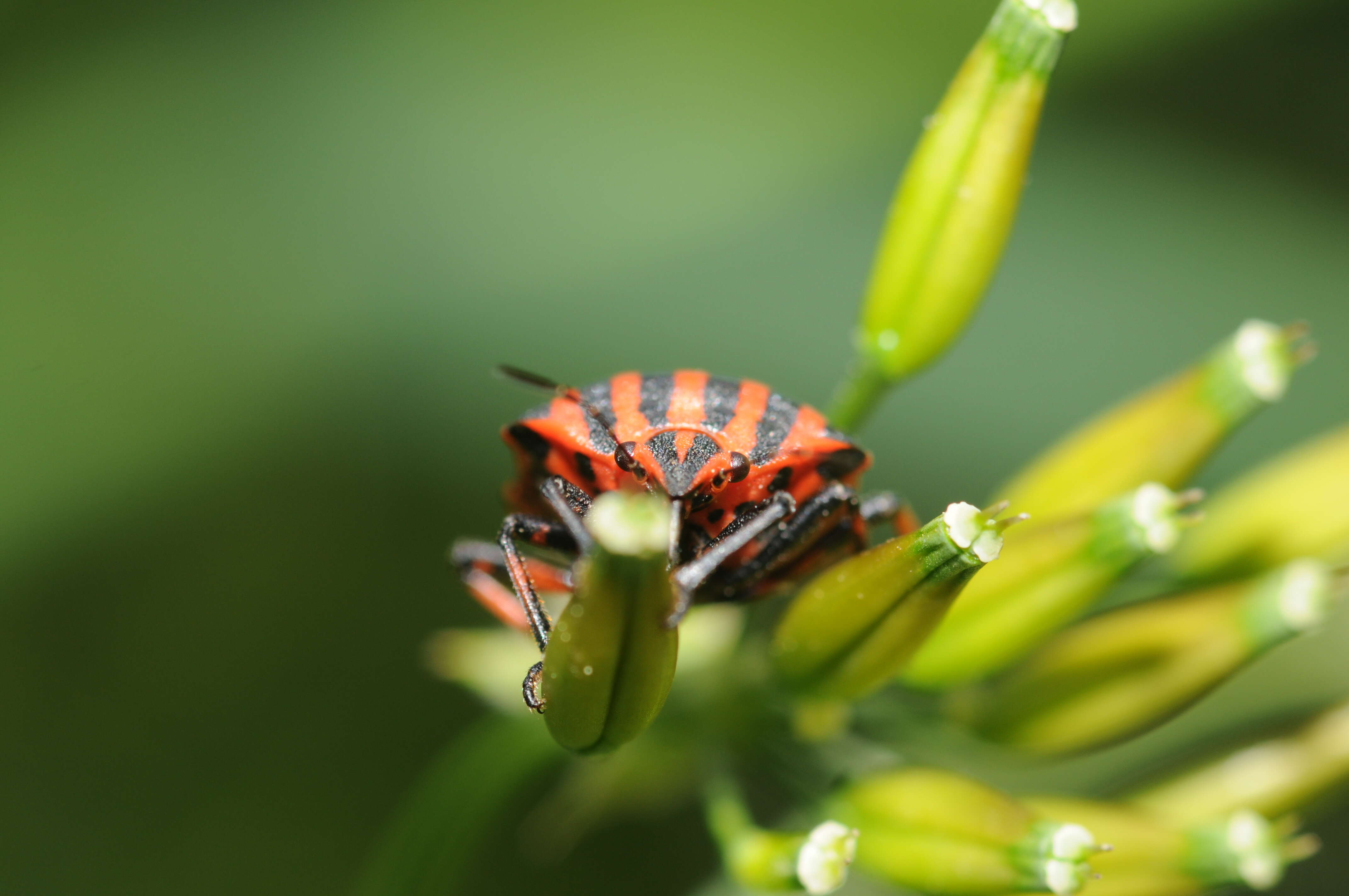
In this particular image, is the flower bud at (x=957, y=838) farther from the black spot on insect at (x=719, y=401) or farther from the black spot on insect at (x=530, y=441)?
the black spot on insect at (x=530, y=441)

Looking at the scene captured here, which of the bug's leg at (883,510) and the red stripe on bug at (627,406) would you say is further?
the bug's leg at (883,510)

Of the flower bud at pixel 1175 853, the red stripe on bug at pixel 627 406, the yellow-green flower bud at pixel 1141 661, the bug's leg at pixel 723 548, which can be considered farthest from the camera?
the yellow-green flower bud at pixel 1141 661

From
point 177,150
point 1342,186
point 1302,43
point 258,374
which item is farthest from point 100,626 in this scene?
point 1302,43

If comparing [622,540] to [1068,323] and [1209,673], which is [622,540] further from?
[1068,323]

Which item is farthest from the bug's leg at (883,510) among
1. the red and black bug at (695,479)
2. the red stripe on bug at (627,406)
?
the red stripe on bug at (627,406)

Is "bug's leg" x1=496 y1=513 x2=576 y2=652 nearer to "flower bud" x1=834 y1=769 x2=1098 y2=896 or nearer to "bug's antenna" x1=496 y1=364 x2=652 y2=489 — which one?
"bug's antenna" x1=496 y1=364 x2=652 y2=489

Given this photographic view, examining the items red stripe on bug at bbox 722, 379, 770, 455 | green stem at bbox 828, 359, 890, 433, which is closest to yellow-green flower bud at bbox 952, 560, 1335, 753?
green stem at bbox 828, 359, 890, 433
